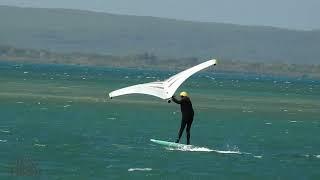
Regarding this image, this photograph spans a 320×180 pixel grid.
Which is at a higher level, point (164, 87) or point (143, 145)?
point (164, 87)

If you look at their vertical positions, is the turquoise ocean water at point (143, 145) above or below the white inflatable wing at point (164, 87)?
below

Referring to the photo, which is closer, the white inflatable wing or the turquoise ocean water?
the turquoise ocean water

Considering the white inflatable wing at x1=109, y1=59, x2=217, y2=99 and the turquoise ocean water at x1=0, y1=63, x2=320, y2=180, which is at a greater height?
the white inflatable wing at x1=109, y1=59, x2=217, y2=99

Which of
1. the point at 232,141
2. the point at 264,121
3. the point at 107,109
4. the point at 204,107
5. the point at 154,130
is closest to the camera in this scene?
the point at 232,141

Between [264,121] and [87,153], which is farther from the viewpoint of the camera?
[264,121]

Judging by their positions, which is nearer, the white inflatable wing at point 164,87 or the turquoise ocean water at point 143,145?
the turquoise ocean water at point 143,145

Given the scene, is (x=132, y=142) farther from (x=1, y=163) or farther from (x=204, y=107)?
(x=204, y=107)

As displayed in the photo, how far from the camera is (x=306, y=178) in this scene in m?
31.9

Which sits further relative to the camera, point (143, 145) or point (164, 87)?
point (143, 145)

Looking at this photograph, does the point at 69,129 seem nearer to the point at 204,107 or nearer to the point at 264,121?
the point at 264,121

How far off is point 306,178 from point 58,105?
106ft

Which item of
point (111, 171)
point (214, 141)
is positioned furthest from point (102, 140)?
point (111, 171)

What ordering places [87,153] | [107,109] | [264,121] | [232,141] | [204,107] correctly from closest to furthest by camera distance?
[87,153] → [232,141] → [264,121] → [107,109] → [204,107]

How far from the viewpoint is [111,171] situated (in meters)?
31.1
